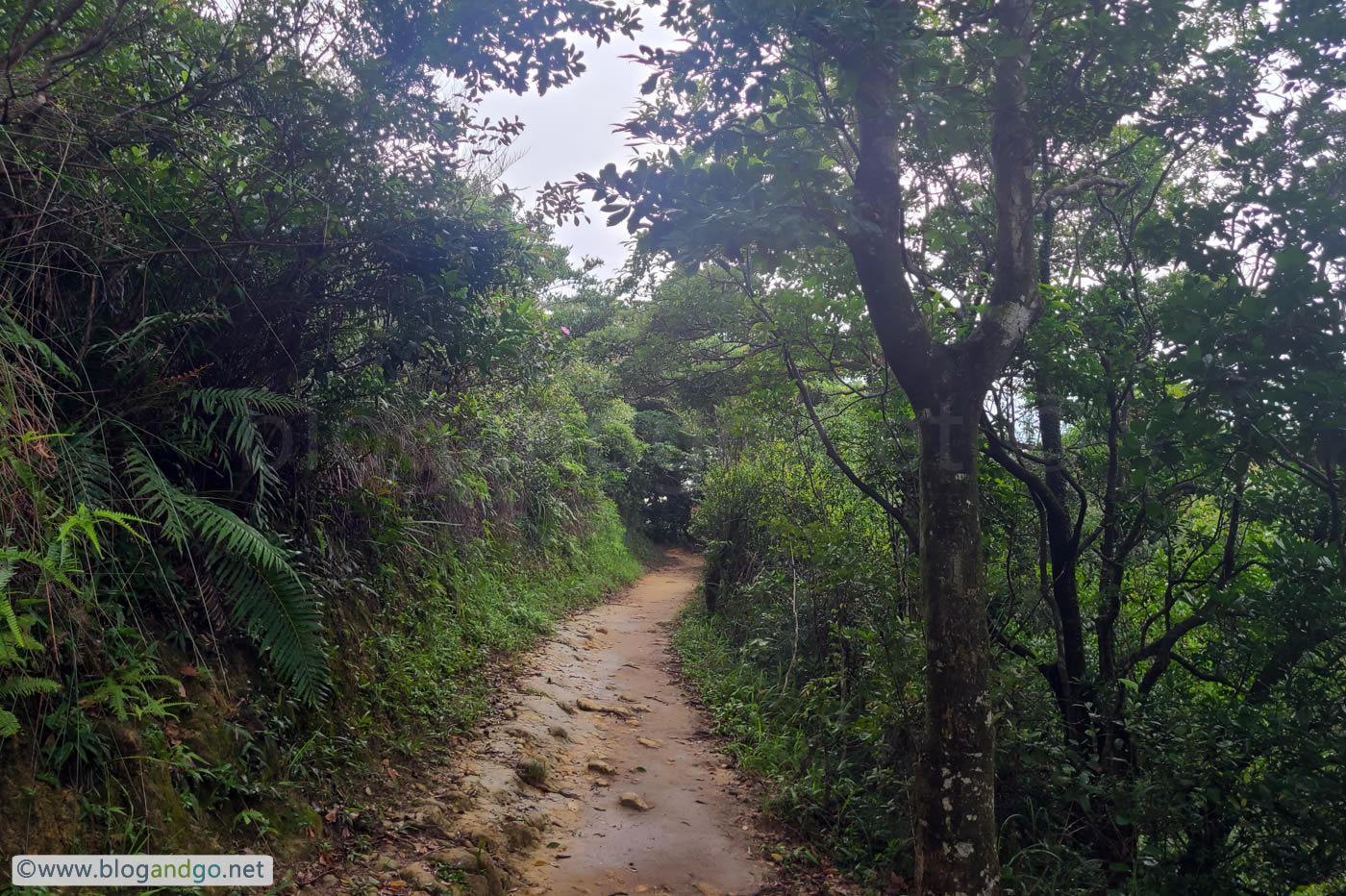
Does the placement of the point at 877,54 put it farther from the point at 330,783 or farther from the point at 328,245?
the point at 330,783

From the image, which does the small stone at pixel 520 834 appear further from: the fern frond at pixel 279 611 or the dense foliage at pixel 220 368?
the fern frond at pixel 279 611

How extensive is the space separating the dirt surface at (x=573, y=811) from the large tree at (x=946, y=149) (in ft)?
6.06

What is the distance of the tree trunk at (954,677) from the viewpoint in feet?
11.9

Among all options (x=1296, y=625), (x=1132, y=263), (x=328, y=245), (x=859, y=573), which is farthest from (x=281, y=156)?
(x=1296, y=625)

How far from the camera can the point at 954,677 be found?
3.75 m

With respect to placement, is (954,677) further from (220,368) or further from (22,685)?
(220,368)

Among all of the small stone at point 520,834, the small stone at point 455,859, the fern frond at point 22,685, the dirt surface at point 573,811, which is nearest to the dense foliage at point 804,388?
the fern frond at point 22,685

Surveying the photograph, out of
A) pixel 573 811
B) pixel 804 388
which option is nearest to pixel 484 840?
pixel 573 811

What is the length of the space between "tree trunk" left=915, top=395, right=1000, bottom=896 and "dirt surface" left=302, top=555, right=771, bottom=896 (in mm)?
1522

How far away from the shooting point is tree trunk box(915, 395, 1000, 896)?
3.63 meters

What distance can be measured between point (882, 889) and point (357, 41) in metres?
6.34

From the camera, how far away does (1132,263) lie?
207 inches

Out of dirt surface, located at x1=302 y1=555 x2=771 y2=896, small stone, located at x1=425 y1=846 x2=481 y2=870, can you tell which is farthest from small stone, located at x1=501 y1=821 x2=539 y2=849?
small stone, located at x1=425 y1=846 x2=481 y2=870

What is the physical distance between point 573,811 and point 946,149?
5065mm
